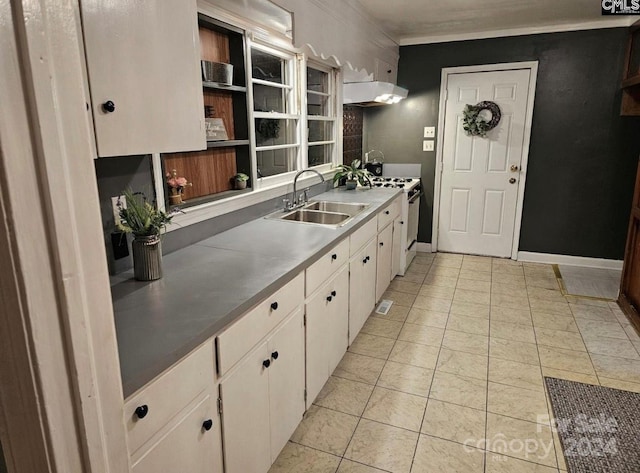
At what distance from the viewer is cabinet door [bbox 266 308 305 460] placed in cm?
164

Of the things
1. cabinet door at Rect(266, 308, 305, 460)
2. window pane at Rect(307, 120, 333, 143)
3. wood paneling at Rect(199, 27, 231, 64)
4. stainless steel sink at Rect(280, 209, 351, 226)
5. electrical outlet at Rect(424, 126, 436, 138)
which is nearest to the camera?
cabinet door at Rect(266, 308, 305, 460)

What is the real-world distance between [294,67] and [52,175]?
2794 mm

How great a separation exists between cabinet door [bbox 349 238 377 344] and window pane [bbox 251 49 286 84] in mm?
1341

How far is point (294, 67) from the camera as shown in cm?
312

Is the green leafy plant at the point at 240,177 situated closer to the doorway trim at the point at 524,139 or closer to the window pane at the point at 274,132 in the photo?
the window pane at the point at 274,132

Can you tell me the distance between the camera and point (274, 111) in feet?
9.84

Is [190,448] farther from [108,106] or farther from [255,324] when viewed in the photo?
[108,106]

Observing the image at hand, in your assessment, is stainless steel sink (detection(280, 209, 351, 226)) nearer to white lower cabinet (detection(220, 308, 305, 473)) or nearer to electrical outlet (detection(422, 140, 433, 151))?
white lower cabinet (detection(220, 308, 305, 473))

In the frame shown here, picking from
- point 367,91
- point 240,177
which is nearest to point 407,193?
point 367,91

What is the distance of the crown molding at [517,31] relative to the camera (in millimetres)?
3777

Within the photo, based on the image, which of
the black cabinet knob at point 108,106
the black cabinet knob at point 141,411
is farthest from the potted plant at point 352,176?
the black cabinet knob at point 141,411

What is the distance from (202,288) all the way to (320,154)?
2.58 m

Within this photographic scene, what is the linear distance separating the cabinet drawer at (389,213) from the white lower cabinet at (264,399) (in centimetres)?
149

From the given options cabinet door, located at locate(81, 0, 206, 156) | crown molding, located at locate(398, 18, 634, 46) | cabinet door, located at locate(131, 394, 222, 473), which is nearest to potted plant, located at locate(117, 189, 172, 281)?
cabinet door, located at locate(81, 0, 206, 156)
